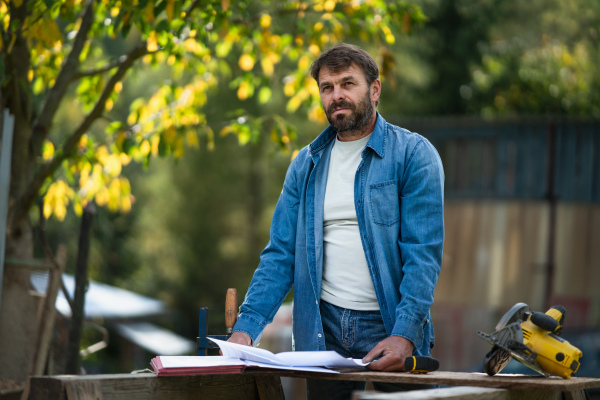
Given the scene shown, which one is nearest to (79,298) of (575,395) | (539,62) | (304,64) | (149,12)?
(149,12)

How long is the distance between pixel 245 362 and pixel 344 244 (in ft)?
2.15

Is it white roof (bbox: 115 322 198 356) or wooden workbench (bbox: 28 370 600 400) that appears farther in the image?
white roof (bbox: 115 322 198 356)

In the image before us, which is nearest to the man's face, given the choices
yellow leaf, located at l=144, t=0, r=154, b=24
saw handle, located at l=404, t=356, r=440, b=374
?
saw handle, located at l=404, t=356, r=440, b=374

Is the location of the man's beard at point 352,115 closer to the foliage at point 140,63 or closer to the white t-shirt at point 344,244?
the white t-shirt at point 344,244

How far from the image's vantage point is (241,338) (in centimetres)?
284

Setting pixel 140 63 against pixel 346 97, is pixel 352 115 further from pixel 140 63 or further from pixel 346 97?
pixel 140 63

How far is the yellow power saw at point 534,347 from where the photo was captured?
230 centimetres

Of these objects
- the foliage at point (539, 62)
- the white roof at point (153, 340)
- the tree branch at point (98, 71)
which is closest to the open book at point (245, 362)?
the tree branch at point (98, 71)

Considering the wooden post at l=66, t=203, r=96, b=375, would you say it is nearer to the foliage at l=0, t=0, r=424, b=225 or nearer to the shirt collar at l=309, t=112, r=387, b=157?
the foliage at l=0, t=0, r=424, b=225

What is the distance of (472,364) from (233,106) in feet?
31.7

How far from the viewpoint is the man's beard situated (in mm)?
2910

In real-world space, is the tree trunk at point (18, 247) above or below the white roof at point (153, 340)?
above

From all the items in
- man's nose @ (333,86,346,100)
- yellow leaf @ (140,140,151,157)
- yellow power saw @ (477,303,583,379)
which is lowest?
yellow power saw @ (477,303,583,379)

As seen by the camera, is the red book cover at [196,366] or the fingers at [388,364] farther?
the fingers at [388,364]
